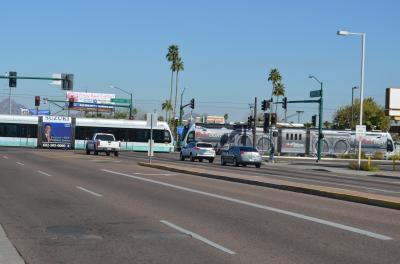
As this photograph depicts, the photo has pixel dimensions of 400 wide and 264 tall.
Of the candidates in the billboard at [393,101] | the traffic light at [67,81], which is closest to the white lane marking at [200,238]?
the traffic light at [67,81]

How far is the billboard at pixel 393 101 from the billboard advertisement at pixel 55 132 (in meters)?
33.8

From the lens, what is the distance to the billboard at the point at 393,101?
157 feet

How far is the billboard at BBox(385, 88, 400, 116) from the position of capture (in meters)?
48.0

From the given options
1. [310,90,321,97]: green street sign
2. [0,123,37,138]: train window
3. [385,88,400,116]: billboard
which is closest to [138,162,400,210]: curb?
[385,88,400,116]: billboard

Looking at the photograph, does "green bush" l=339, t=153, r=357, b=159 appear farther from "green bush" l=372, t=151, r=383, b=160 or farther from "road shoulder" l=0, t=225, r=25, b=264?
"road shoulder" l=0, t=225, r=25, b=264

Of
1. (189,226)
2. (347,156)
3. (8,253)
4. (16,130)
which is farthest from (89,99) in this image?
(8,253)

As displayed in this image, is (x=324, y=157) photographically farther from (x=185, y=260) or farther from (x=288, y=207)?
(x=185, y=260)

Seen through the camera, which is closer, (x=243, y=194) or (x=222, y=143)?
(x=243, y=194)

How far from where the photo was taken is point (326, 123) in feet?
517

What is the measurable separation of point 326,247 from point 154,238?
287 centimetres

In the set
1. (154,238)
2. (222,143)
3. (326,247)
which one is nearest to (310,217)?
(326,247)

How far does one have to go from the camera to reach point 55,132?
2537 inches

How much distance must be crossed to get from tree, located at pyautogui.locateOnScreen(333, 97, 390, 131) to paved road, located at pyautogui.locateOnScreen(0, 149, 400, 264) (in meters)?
100

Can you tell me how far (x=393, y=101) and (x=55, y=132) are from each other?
35.3m
